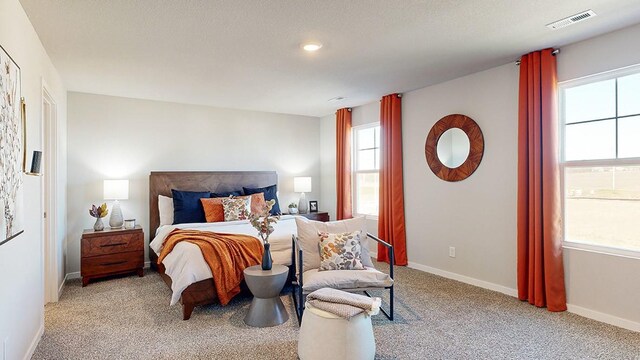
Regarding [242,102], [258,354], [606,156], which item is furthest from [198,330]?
[606,156]

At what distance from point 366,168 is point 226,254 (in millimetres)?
3120

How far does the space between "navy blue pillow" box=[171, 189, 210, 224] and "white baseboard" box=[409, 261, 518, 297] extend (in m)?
2.98

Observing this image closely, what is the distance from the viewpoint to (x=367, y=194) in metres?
5.75

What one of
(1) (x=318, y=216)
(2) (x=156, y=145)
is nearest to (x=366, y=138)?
(1) (x=318, y=216)

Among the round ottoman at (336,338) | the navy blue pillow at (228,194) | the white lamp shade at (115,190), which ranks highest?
the white lamp shade at (115,190)

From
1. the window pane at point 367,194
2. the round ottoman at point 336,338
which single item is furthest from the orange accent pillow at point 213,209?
the round ottoman at point 336,338

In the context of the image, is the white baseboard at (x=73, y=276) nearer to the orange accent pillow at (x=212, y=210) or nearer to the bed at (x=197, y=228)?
the bed at (x=197, y=228)

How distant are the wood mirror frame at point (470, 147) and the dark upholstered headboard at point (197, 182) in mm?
2699

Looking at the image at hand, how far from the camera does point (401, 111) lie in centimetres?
493

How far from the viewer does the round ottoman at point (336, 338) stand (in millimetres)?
2193

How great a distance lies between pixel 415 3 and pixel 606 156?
7.31ft

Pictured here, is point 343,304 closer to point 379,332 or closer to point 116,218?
point 379,332

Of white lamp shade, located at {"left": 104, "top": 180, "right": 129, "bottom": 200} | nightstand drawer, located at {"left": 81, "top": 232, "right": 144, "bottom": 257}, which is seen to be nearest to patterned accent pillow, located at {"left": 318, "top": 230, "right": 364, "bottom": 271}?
nightstand drawer, located at {"left": 81, "top": 232, "right": 144, "bottom": 257}

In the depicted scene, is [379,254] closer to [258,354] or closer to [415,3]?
[258,354]
